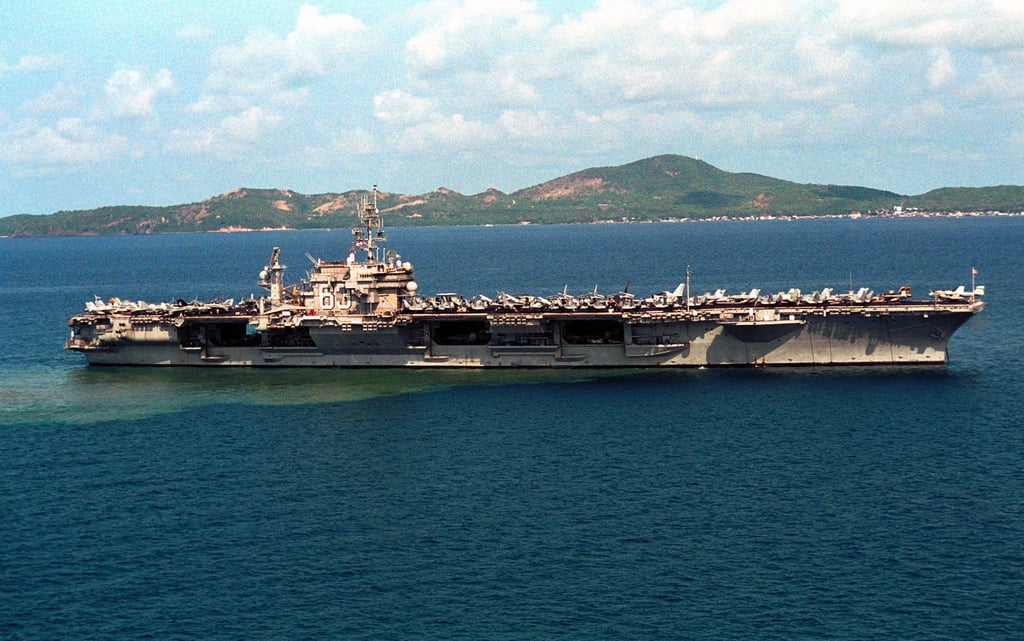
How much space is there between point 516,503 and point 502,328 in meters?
24.7

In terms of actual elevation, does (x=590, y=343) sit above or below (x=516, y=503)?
above

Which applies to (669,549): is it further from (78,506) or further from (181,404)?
(181,404)

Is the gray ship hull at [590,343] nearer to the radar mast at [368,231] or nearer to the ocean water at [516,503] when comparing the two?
the ocean water at [516,503]

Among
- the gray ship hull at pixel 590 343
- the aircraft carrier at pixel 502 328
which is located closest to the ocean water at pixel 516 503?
the gray ship hull at pixel 590 343

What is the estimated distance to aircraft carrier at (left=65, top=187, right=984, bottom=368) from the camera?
58.1 metres

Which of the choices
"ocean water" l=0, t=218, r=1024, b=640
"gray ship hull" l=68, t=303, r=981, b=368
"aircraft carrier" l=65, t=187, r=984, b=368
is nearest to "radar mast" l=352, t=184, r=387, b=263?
"aircraft carrier" l=65, t=187, r=984, b=368

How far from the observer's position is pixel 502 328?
202 ft

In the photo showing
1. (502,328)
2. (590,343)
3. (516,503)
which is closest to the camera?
(516,503)

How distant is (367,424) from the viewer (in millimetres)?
50281

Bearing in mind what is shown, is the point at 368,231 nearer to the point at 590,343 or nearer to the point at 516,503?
the point at 590,343

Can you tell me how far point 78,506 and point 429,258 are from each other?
140 m

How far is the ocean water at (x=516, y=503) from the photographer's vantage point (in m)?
29.4

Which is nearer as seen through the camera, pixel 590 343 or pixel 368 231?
pixel 590 343

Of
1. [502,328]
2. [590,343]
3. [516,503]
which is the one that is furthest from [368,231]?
[516,503]
